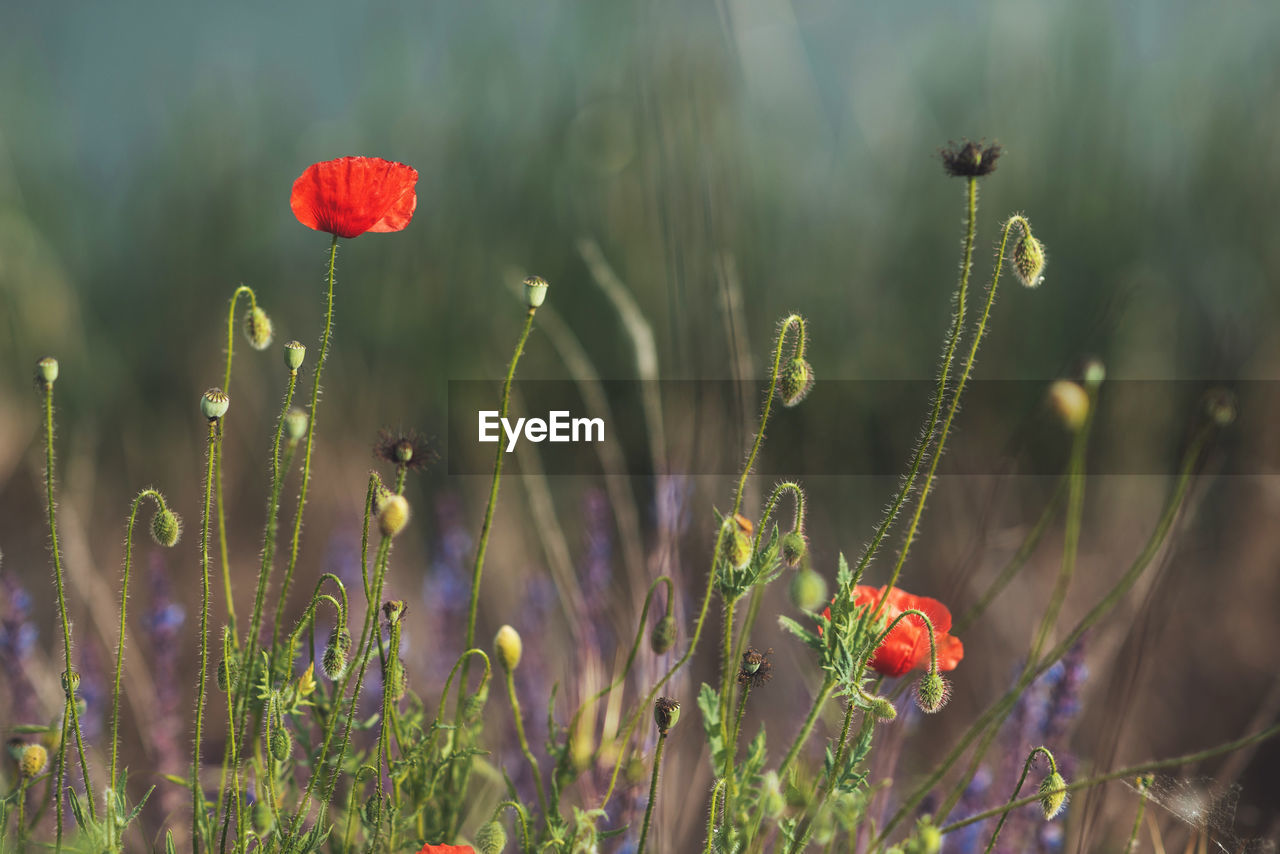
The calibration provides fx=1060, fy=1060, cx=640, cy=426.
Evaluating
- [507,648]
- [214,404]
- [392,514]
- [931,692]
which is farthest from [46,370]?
[931,692]

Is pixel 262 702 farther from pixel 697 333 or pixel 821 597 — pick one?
pixel 697 333

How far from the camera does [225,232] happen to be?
108 inches

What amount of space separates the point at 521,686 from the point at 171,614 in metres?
0.76

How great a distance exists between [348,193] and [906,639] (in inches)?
22.0

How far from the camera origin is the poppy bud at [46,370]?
0.69 metres

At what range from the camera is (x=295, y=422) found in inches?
31.5

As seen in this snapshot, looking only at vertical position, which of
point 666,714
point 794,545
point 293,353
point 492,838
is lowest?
point 492,838

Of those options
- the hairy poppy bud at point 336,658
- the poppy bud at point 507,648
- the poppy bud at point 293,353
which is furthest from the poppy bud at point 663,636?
the poppy bud at point 293,353

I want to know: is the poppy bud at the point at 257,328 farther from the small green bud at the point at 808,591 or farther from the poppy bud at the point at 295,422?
the small green bud at the point at 808,591

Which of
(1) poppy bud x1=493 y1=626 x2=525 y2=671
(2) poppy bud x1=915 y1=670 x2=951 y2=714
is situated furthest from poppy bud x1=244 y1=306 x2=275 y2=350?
(2) poppy bud x1=915 y1=670 x2=951 y2=714

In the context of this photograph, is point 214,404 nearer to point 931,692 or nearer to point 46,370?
point 46,370

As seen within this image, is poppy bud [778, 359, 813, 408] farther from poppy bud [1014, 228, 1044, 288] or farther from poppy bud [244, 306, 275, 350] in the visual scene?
poppy bud [244, 306, 275, 350]

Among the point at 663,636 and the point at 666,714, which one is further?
the point at 663,636

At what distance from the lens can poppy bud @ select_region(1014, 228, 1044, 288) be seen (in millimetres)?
764
